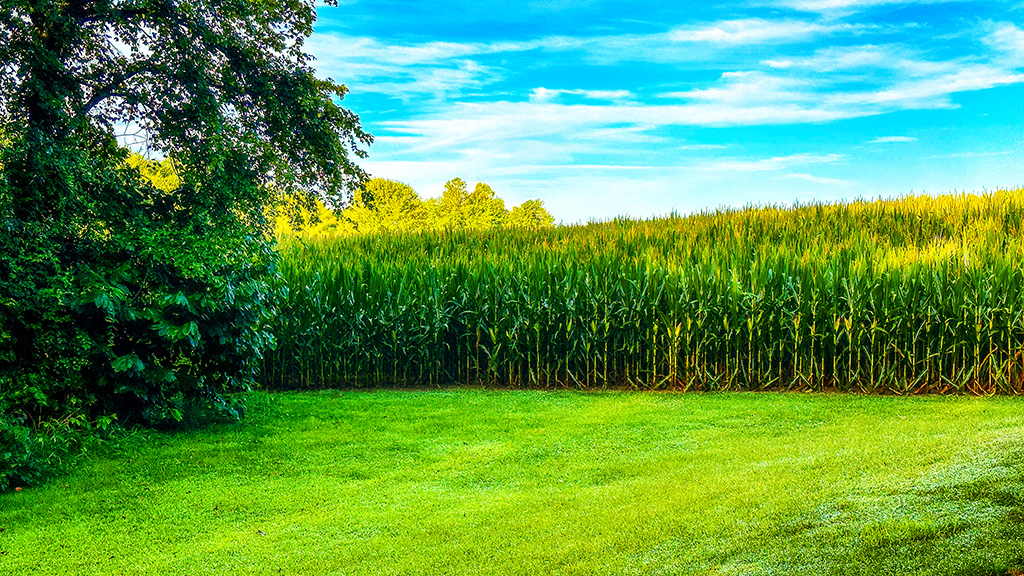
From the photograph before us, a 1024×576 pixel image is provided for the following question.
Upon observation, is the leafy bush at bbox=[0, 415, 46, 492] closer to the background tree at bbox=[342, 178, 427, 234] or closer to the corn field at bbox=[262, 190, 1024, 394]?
the corn field at bbox=[262, 190, 1024, 394]

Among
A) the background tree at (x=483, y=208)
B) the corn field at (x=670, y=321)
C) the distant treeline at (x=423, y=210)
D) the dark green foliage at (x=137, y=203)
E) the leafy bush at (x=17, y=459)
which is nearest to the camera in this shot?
the leafy bush at (x=17, y=459)

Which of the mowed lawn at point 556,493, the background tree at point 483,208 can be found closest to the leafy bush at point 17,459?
the mowed lawn at point 556,493

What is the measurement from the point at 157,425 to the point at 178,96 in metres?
3.88

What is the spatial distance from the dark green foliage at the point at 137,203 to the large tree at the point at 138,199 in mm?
20

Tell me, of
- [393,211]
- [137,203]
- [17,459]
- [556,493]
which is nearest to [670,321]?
[556,493]

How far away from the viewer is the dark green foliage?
309 inches

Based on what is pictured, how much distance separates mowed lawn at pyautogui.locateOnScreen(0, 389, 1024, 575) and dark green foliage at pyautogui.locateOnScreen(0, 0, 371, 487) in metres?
0.87

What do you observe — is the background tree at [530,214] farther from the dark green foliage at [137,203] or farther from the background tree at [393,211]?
the dark green foliage at [137,203]

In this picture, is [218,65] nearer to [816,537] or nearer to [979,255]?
[816,537]

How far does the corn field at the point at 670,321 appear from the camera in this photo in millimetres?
9766

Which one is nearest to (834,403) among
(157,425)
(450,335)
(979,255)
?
(979,255)

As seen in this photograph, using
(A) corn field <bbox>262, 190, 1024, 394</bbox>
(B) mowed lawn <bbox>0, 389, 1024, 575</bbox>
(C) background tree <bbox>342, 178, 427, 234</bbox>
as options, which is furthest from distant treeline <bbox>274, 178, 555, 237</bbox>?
(B) mowed lawn <bbox>0, 389, 1024, 575</bbox>

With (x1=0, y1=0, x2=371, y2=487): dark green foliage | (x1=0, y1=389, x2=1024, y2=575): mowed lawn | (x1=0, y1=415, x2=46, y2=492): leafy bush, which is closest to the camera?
(x1=0, y1=389, x2=1024, y2=575): mowed lawn

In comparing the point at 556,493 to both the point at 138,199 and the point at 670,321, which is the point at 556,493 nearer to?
the point at 670,321
